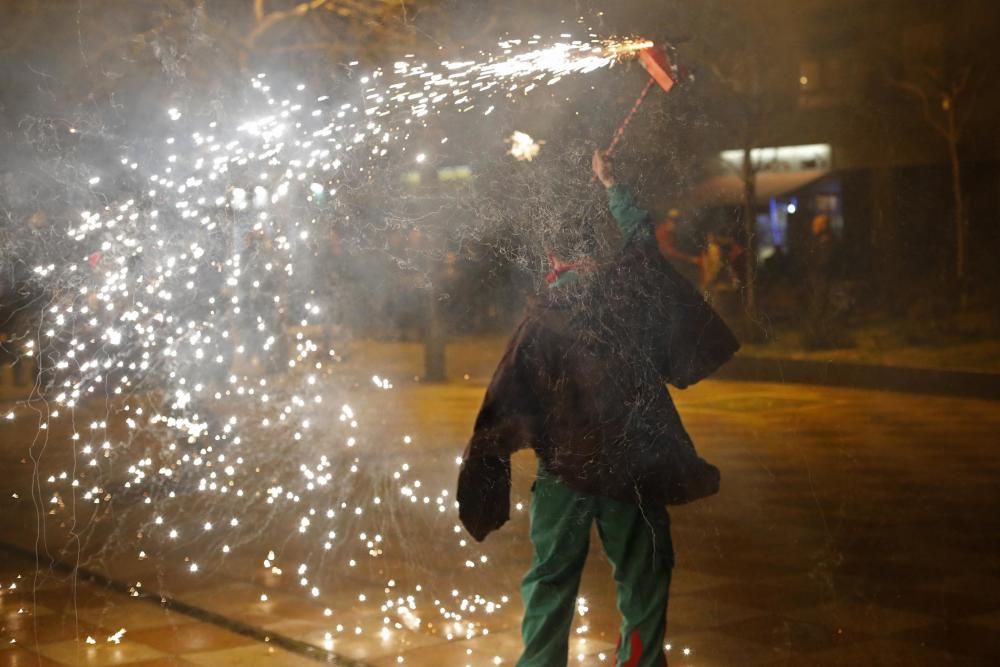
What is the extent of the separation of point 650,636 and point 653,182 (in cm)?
135

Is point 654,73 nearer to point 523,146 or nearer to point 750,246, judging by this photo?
point 523,146

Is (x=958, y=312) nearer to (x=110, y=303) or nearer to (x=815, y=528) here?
(x=815, y=528)

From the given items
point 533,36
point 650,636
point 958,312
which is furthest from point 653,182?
point 958,312

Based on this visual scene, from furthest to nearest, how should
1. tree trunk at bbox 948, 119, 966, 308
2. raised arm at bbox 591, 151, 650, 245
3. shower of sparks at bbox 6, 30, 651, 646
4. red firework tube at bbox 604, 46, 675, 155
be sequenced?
tree trunk at bbox 948, 119, 966, 308 < shower of sparks at bbox 6, 30, 651, 646 < red firework tube at bbox 604, 46, 675, 155 < raised arm at bbox 591, 151, 650, 245

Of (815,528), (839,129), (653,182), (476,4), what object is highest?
(476,4)

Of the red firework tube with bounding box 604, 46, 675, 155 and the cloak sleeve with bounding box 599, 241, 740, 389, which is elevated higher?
the red firework tube with bounding box 604, 46, 675, 155

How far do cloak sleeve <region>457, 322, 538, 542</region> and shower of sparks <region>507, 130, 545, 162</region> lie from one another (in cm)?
79

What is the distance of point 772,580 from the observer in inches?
199

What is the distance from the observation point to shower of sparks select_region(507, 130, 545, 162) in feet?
12.9

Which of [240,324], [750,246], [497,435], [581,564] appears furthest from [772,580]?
[240,324]

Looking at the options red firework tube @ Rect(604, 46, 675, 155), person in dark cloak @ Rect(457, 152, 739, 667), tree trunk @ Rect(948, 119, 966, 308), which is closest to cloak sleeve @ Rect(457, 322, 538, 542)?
person in dark cloak @ Rect(457, 152, 739, 667)

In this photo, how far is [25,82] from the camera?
5.72 metres

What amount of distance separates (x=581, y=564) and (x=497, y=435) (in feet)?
1.44

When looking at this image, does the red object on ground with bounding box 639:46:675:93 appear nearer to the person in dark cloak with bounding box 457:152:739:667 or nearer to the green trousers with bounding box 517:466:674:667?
the person in dark cloak with bounding box 457:152:739:667
